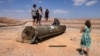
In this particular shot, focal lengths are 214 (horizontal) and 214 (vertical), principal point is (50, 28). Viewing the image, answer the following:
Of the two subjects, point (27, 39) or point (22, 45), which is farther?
point (27, 39)

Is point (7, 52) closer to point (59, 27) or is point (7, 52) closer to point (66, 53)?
point (66, 53)

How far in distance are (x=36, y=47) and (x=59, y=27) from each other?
22.3 ft

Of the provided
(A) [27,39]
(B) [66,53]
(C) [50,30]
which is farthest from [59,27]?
(B) [66,53]

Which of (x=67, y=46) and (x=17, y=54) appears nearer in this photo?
(x=17, y=54)

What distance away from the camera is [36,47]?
11453mm

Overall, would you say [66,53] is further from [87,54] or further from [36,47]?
[36,47]

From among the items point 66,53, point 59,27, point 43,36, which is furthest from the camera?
point 59,27

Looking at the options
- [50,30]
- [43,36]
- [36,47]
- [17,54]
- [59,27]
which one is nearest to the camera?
[17,54]

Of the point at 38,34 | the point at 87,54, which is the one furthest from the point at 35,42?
the point at 87,54

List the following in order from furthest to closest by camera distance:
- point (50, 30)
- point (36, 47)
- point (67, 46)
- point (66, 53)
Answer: point (50, 30) < point (67, 46) < point (36, 47) < point (66, 53)

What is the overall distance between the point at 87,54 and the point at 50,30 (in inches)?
201

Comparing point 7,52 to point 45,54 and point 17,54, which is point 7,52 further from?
point 45,54

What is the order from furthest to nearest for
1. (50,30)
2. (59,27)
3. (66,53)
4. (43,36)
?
(59,27), (50,30), (43,36), (66,53)

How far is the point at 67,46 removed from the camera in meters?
12.3
